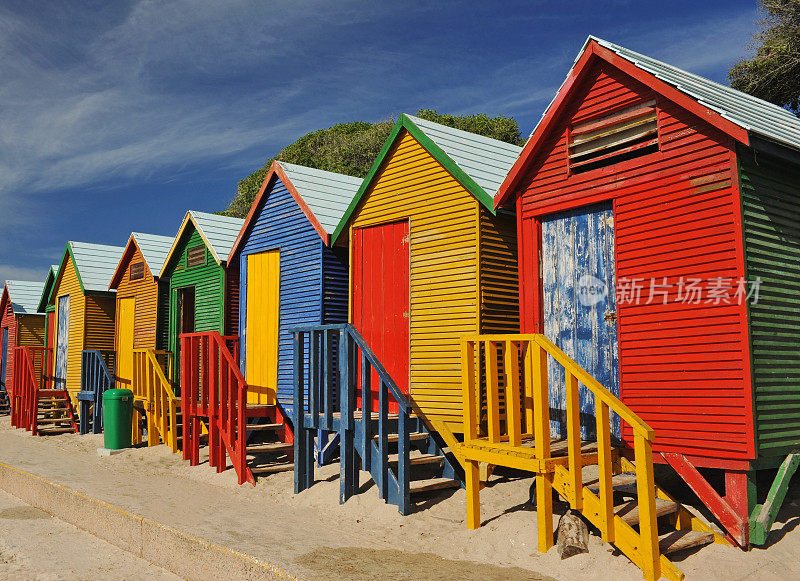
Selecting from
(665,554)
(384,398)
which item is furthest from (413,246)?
(665,554)

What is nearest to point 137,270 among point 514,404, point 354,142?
point 514,404

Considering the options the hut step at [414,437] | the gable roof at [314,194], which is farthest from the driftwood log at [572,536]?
the gable roof at [314,194]

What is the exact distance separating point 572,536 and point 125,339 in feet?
54.4

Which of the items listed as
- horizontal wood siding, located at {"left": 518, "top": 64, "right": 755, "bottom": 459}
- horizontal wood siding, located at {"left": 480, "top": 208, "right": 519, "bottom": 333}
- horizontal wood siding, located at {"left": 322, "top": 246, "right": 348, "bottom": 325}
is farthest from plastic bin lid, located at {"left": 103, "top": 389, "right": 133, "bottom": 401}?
horizontal wood siding, located at {"left": 518, "top": 64, "right": 755, "bottom": 459}

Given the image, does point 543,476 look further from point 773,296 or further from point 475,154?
point 475,154

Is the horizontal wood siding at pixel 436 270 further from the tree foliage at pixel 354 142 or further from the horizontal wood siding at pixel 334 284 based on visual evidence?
the tree foliage at pixel 354 142

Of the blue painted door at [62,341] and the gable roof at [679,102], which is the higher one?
the gable roof at [679,102]

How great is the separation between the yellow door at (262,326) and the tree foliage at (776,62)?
53.8ft

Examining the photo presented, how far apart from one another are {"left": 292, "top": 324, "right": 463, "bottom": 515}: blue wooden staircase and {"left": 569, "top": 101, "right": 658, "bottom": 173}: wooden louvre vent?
3.59 m

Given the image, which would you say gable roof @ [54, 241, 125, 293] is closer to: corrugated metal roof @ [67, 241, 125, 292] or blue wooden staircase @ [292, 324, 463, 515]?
corrugated metal roof @ [67, 241, 125, 292]

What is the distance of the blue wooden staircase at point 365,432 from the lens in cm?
839

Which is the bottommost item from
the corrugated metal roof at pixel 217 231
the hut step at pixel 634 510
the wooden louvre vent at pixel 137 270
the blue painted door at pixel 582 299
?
the hut step at pixel 634 510

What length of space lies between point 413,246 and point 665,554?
592 centimetres

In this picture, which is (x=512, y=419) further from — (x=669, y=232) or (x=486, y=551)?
(x=669, y=232)
